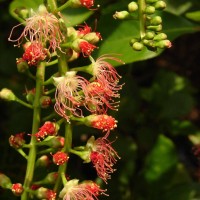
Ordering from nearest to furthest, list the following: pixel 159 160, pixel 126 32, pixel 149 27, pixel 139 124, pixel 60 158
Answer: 1. pixel 60 158
2. pixel 149 27
3. pixel 126 32
4. pixel 159 160
5. pixel 139 124

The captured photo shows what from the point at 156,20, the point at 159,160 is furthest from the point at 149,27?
the point at 159,160

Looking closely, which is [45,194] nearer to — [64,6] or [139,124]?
[64,6]

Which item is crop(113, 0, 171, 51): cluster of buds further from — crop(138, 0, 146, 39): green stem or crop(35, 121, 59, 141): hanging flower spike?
crop(35, 121, 59, 141): hanging flower spike

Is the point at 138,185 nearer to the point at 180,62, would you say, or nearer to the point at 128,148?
the point at 128,148

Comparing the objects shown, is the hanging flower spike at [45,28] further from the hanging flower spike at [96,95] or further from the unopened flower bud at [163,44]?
the unopened flower bud at [163,44]

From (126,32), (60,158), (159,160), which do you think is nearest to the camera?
(60,158)

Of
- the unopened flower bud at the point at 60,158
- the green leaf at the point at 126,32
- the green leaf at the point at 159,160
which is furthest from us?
the green leaf at the point at 159,160

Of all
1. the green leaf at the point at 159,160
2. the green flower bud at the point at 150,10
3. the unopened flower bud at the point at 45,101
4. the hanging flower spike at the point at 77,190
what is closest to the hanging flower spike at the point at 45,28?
the unopened flower bud at the point at 45,101
